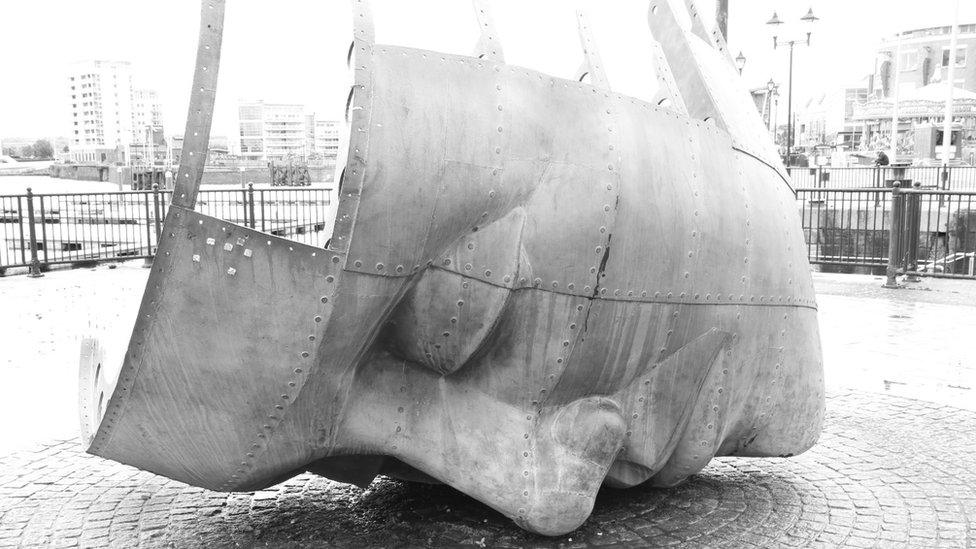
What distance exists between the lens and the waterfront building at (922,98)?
6488cm

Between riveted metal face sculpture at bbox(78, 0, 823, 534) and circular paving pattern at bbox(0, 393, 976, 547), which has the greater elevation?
riveted metal face sculpture at bbox(78, 0, 823, 534)

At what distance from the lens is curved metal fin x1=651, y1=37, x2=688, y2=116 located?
5.66 metres

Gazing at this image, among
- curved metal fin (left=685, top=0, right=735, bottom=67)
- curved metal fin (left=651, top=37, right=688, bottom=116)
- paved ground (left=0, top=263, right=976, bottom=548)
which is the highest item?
curved metal fin (left=685, top=0, right=735, bottom=67)

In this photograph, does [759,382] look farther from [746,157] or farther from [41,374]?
[41,374]

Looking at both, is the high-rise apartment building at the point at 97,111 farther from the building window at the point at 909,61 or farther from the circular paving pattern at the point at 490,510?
the circular paving pattern at the point at 490,510

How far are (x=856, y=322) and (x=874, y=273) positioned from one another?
604 centimetres

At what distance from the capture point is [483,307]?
15.0 ft

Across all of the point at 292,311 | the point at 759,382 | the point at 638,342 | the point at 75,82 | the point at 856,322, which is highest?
the point at 75,82

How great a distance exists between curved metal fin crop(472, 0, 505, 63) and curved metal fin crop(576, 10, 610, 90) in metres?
0.62

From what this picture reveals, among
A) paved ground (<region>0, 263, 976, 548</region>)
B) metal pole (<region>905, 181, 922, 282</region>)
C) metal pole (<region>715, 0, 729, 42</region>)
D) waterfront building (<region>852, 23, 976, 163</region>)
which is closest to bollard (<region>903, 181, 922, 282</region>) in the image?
metal pole (<region>905, 181, 922, 282</region>)

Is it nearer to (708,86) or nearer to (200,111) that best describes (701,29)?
(708,86)

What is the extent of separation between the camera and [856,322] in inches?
499

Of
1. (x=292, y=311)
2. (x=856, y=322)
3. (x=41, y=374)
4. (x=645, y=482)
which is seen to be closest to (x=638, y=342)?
(x=645, y=482)

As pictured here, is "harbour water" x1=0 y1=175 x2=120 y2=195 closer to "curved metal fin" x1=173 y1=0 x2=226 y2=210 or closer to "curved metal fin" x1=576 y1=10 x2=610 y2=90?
"curved metal fin" x1=576 y1=10 x2=610 y2=90
